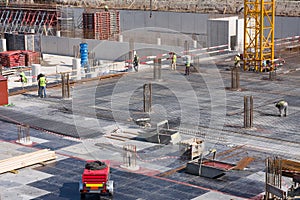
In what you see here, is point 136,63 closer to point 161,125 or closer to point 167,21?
point 161,125

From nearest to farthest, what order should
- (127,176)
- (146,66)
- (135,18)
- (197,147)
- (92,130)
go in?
(127,176), (197,147), (92,130), (146,66), (135,18)

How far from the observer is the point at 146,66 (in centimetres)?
4750

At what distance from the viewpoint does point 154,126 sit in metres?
30.0

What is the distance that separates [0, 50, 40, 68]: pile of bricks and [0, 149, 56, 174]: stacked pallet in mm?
30863

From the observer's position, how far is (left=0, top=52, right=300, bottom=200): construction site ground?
2178cm

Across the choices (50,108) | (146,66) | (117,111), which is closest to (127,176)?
(117,111)

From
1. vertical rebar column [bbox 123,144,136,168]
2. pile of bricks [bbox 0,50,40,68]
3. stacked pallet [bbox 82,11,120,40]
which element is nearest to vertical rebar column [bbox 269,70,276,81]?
vertical rebar column [bbox 123,144,136,168]

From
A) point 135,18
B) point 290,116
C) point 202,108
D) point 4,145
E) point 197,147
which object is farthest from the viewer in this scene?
point 135,18

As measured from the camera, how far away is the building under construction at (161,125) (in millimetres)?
21688

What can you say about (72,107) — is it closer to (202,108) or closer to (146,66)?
(202,108)

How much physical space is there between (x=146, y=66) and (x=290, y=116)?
59.5ft

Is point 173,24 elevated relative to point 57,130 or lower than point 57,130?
elevated

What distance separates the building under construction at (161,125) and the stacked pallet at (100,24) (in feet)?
33.9

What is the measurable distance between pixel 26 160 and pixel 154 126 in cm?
822
